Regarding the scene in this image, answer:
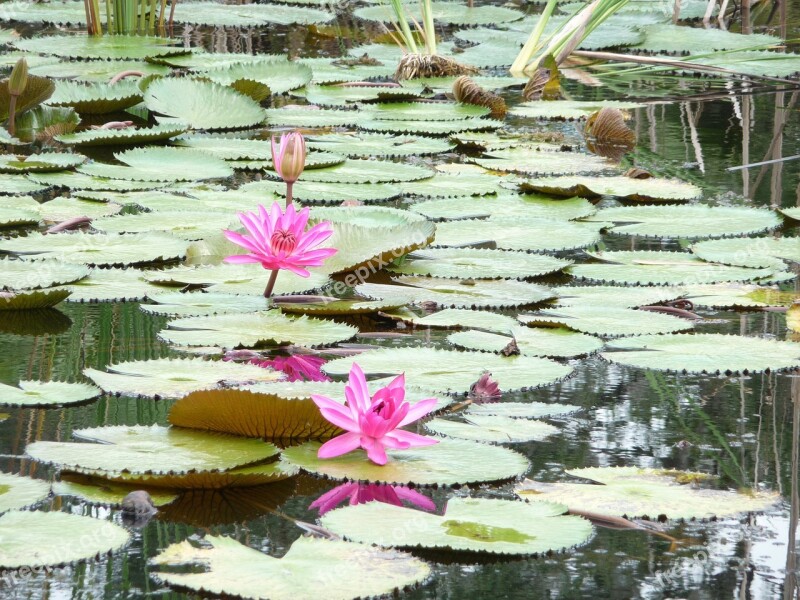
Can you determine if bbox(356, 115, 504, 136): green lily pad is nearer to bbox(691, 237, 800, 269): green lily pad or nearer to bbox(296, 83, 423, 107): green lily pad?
bbox(296, 83, 423, 107): green lily pad

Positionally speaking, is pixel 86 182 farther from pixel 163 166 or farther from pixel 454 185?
pixel 454 185

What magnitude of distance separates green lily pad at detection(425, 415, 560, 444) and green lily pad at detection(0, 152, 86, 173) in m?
2.08

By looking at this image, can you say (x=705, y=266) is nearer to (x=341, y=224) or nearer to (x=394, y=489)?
(x=341, y=224)

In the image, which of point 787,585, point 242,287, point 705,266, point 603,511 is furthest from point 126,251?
point 787,585

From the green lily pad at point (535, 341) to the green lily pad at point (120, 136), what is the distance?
1839 mm

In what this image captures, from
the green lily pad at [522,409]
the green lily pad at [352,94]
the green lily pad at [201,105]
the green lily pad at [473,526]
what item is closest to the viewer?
the green lily pad at [473,526]

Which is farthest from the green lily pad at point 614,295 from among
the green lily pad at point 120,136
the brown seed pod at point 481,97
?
the brown seed pod at point 481,97

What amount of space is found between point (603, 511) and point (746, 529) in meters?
0.18

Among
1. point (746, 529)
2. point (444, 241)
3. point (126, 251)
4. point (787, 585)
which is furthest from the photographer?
point (444, 241)

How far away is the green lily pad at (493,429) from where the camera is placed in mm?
1737

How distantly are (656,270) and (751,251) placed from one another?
30 cm

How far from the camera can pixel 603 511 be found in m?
1.49

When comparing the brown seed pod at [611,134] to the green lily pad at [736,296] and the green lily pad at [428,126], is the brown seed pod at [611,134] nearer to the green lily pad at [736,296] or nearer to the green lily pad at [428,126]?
the green lily pad at [428,126]

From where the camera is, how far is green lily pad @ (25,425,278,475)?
155 cm
